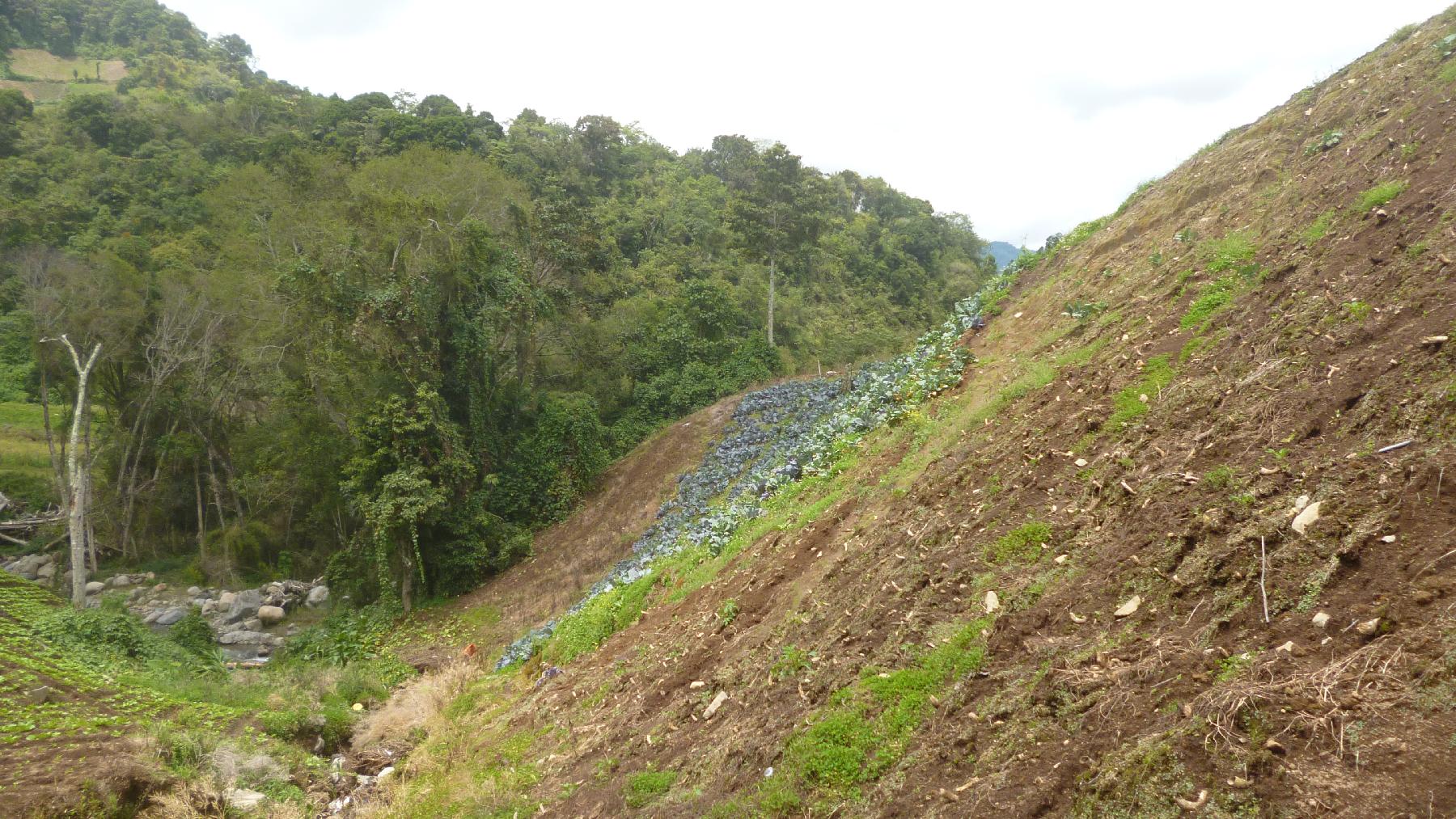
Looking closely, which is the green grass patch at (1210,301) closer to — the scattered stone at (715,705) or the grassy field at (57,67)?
the scattered stone at (715,705)

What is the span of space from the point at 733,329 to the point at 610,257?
5564mm

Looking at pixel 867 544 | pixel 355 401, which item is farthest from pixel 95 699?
pixel 867 544

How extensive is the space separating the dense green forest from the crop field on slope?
36.3 feet

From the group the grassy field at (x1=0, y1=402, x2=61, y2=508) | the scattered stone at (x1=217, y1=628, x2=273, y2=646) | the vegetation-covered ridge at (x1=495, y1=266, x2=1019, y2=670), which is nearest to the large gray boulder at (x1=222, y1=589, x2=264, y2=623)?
the scattered stone at (x1=217, y1=628, x2=273, y2=646)

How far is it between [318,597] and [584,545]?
10.0 meters

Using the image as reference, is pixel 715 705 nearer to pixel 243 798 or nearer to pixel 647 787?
pixel 647 787

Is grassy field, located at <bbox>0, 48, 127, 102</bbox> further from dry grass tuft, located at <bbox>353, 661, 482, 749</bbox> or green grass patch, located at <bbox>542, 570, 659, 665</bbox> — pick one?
green grass patch, located at <bbox>542, 570, 659, 665</bbox>

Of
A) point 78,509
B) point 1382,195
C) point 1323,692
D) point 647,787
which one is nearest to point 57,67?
point 78,509

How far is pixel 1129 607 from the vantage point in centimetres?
421

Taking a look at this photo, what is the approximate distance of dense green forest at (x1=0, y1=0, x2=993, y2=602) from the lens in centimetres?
1827

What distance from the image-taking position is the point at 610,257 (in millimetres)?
28844

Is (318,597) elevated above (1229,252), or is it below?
below

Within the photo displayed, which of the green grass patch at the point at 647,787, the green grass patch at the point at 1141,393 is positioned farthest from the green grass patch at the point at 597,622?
the green grass patch at the point at 1141,393

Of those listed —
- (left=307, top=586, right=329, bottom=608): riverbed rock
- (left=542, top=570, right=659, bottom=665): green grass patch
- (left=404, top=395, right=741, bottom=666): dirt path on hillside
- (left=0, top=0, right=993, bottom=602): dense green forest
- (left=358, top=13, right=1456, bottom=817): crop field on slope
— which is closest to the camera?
(left=358, top=13, right=1456, bottom=817): crop field on slope
